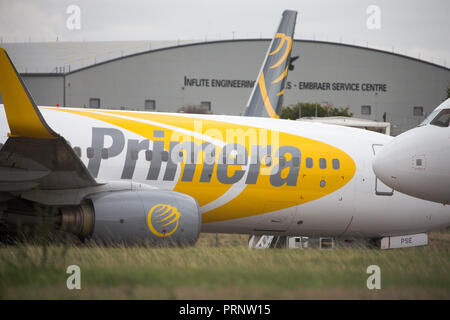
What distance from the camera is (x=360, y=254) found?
1163cm

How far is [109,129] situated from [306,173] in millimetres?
4297

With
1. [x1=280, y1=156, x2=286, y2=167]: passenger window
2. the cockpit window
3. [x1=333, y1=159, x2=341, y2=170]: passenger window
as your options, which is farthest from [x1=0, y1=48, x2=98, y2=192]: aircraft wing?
the cockpit window

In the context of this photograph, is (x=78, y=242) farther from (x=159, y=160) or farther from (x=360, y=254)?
(x=360, y=254)

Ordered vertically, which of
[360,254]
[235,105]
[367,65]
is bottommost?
[360,254]

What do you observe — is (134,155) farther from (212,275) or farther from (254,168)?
(212,275)

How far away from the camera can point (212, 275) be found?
849cm

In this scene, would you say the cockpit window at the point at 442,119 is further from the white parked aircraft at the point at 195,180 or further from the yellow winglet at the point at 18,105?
the yellow winglet at the point at 18,105

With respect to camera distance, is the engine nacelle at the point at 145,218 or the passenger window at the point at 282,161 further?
the passenger window at the point at 282,161

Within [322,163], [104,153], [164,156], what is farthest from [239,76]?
[104,153]

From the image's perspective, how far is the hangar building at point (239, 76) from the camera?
55.4m

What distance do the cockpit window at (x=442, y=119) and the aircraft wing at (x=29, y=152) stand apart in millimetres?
6183

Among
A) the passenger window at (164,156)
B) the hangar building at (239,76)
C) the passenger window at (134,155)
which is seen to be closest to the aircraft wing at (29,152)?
the passenger window at (134,155)

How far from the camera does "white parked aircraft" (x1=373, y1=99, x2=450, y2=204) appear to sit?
10.7 meters
